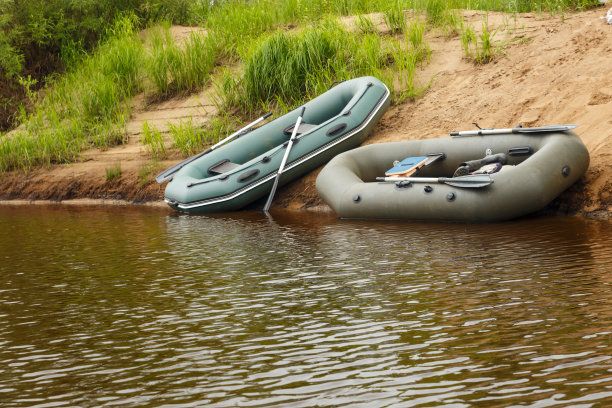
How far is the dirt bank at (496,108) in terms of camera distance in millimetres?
8500

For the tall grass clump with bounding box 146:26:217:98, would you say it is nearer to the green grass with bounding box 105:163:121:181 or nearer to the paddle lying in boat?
the green grass with bounding box 105:163:121:181

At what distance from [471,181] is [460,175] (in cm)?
52

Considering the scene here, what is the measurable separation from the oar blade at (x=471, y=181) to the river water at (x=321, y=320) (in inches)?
13.6

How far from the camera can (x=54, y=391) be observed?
356cm

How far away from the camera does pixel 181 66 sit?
1371cm

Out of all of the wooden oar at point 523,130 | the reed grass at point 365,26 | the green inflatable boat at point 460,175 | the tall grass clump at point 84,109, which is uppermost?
the reed grass at point 365,26

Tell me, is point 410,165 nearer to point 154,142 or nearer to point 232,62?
point 154,142

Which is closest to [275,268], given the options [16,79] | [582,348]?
[582,348]

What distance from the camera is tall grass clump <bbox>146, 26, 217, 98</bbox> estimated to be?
13.6 meters

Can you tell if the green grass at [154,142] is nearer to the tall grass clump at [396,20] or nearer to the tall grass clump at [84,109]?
the tall grass clump at [84,109]

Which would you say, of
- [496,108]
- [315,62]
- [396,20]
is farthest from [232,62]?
[496,108]

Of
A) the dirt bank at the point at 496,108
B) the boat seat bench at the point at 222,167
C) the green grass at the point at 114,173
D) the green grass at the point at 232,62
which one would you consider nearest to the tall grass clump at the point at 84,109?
the green grass at the point at 232,62

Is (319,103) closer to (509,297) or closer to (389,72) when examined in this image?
(389,72)

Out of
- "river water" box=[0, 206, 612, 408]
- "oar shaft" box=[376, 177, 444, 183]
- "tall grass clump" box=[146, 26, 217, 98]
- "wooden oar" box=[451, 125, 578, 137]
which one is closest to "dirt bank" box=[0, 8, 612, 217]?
"wooden oar" box=[451, 125, 578, 137]
